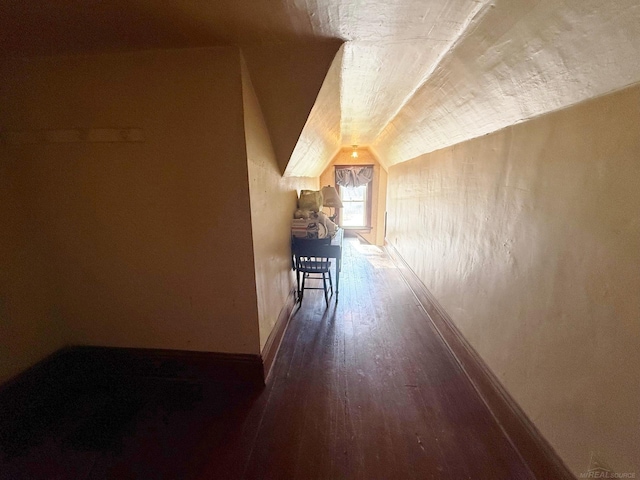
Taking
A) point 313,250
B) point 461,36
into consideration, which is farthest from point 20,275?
point 461,36

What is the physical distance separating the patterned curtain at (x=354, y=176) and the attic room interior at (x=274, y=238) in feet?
11.2

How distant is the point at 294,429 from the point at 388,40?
202cm

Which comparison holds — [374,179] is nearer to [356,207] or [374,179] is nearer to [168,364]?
[356,207]

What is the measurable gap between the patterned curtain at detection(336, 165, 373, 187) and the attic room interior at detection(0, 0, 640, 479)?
3.41 meters

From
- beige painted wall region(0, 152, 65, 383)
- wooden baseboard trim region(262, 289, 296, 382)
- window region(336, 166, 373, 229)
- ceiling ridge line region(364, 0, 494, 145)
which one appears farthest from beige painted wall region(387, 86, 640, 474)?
window region(336, 166, 373, 229)

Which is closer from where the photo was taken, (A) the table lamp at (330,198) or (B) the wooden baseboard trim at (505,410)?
(B) the wooden baseboard trim at (505,410)

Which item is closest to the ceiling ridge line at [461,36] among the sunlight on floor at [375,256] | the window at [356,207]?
the sunlight on floor at [375,256]

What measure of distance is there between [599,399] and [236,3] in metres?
1.90

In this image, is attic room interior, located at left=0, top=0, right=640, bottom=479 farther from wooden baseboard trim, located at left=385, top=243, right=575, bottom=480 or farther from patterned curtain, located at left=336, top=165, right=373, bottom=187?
patterned curtain, located at left=336, top=165, right=373, bottom=187

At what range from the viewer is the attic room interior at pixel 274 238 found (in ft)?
2.74

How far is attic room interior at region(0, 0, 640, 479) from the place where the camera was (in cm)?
83

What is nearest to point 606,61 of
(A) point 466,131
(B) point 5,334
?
(A) point 466,131

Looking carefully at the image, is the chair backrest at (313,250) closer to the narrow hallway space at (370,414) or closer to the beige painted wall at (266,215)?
the beige painted wall at (266,215)

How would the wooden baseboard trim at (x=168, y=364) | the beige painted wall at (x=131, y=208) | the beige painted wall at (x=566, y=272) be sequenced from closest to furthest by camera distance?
the beige painted wall at (x=566, y=272) < the beige painted wall at (x=131, y=208) < the wooden baseboard trim at (x=168, y=364)
